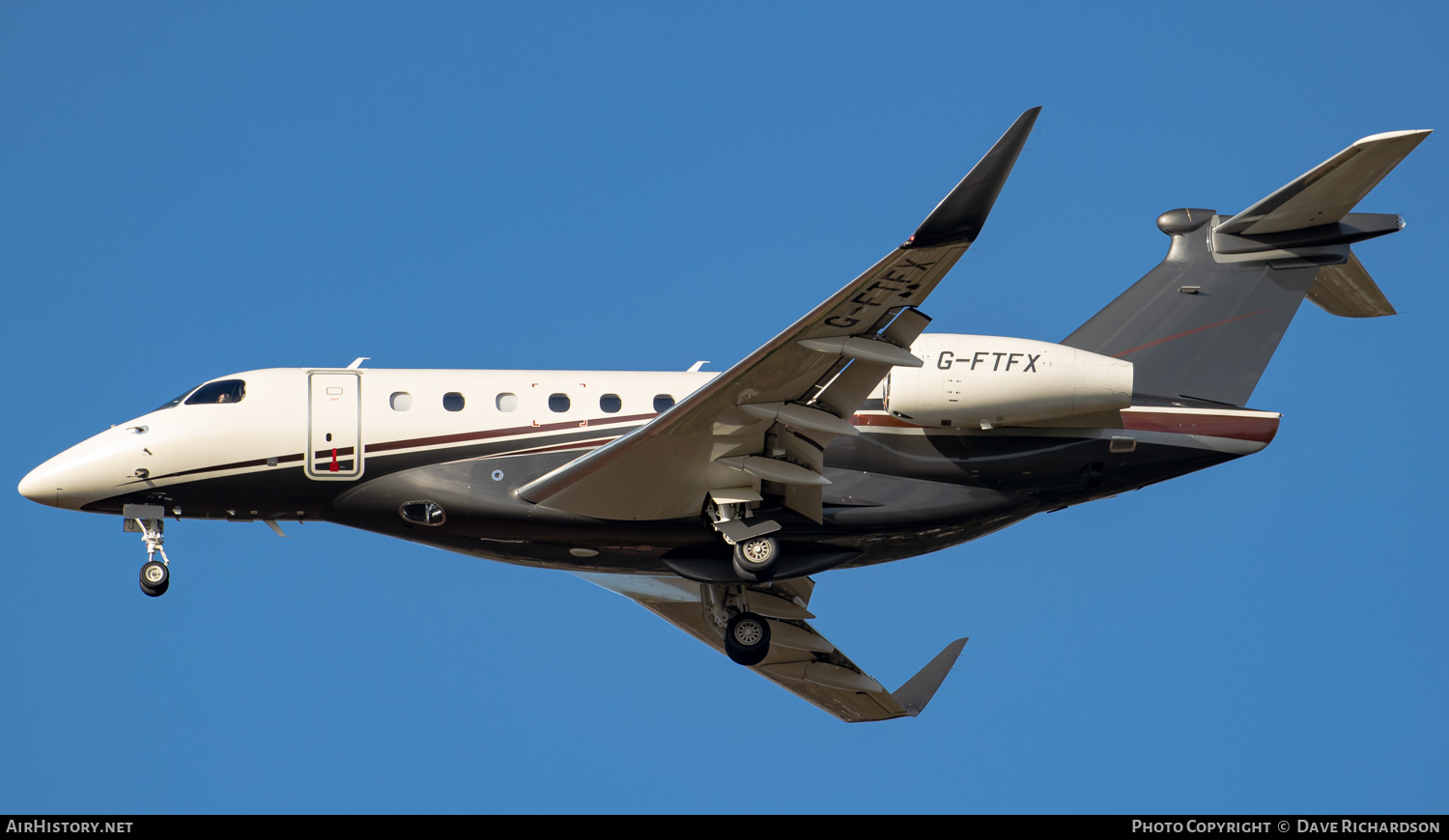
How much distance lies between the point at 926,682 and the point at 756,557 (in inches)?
255

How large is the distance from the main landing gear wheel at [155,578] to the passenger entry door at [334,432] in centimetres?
233

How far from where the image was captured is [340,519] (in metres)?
17.9

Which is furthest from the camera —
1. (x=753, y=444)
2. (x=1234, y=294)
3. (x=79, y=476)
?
(x=1234, y=294)

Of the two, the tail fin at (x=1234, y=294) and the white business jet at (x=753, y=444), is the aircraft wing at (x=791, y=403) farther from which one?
the tail fin at (x=1234, y=294)

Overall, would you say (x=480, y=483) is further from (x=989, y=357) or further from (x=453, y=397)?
(x=989, y=357)

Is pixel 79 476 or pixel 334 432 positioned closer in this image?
pixel 334 432

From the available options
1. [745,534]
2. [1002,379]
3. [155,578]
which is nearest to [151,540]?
[155,578]

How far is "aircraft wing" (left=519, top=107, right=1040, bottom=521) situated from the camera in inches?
547

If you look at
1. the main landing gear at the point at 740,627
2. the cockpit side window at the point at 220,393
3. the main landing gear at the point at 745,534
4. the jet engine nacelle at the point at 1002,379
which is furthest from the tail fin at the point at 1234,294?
the cockpit side window at the point at 220,393

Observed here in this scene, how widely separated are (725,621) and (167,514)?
7321 mm

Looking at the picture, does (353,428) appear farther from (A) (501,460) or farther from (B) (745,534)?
(B) (745,534)

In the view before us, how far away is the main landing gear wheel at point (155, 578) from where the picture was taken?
18.0 m

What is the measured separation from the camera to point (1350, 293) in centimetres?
1912

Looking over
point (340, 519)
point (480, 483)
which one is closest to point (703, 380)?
point (480, 483)
